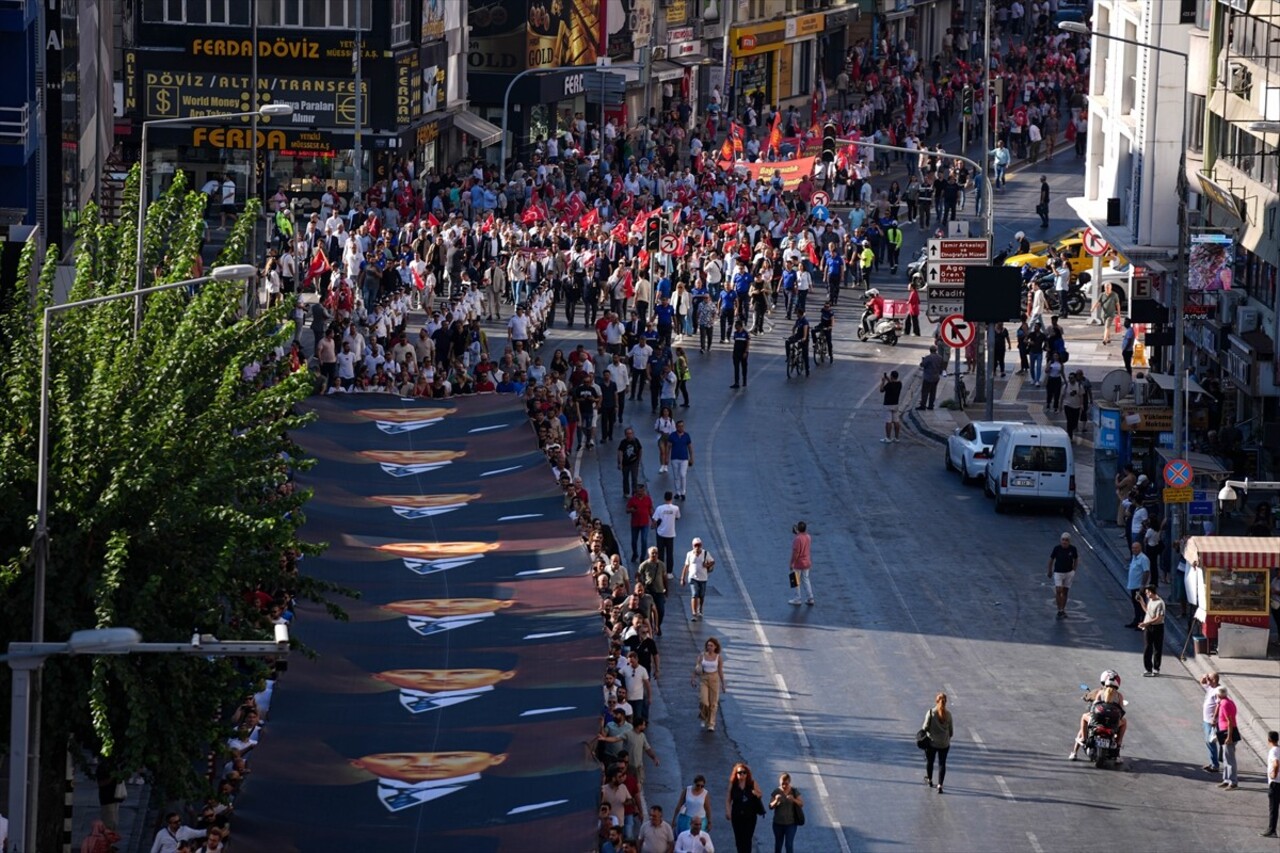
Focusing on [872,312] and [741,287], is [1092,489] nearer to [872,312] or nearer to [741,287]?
[741,287]

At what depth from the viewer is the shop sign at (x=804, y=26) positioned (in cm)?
10638

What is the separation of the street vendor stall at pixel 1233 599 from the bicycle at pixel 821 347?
69.2 feet

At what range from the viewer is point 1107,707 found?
32.8 meters

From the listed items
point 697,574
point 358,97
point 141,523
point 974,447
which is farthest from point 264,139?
point 141,523

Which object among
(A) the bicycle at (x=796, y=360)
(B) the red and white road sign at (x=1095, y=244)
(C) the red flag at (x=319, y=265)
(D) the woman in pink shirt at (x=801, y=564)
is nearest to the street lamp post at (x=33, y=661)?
(D) the woman in pink shirt at (x=801, y=564)

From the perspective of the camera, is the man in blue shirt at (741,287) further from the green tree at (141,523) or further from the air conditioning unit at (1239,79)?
the green tree at (141,523)

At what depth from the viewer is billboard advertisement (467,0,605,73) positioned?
87.4 m

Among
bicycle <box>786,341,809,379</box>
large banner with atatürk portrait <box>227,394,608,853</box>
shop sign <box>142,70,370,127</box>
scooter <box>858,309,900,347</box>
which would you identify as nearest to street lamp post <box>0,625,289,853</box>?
large banner with atatürk portrait <box>227,394,608,853</box>

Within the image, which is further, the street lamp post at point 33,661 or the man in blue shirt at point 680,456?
the man in blue shirt at point 680,456

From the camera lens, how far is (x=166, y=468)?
26.8m

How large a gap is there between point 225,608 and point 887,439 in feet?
82.7

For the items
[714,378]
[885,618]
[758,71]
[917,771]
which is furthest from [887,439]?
[758,71]

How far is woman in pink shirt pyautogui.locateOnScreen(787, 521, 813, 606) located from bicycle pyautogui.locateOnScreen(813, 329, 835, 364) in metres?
19.1

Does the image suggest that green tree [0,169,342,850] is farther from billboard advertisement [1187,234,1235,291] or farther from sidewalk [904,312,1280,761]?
billboard advertisement [1187,234,1235,291]
